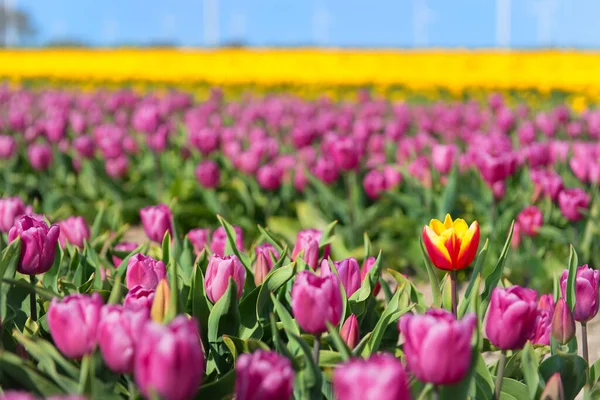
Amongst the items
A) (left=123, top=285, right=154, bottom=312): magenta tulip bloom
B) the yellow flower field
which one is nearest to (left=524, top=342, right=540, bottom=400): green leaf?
(left=123, top=285, right=154, bottom=312): magenta tulip bloom

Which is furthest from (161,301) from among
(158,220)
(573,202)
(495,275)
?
(573,202)

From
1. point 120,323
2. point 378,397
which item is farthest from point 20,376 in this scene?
point 378,397

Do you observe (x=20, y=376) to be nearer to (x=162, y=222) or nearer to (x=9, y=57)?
(x=162, y=222)

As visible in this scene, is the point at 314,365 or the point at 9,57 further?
the point at 9,57

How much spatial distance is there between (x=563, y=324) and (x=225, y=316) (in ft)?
2.41

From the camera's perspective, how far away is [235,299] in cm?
189

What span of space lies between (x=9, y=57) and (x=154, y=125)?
22.1 metres

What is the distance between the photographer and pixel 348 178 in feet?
16.8

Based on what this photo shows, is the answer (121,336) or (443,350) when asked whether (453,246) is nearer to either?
(443,350)

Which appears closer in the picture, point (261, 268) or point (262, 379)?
point (262, 379)

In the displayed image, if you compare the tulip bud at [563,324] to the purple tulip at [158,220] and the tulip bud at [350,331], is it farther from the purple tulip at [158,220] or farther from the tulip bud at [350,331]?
the purple tulip at [158,220]

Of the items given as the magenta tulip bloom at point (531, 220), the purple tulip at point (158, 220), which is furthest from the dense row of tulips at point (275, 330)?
the magenta tulip bloom at point (531, 220)

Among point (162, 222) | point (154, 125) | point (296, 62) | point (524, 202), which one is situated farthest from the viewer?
point (296, 62)

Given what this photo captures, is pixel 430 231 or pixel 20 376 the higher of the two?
pixel 430 231
